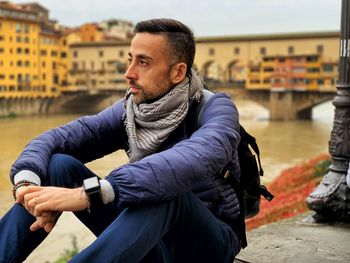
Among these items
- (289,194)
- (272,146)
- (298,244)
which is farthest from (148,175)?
(272,146)

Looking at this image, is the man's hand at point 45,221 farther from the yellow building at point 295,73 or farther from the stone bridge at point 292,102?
the yellow building at point 295,73

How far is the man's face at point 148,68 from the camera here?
1455 mm

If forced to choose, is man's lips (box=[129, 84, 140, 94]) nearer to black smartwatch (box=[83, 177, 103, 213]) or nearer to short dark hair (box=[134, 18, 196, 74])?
short dark hair (box=[134, 18, 196, 74])

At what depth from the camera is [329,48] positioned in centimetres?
3238

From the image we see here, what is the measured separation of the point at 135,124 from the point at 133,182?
0.36 metres

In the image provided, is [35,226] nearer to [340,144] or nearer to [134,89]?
[134,89]

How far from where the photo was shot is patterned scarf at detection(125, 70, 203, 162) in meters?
1.44

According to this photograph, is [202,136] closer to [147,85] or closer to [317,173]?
[147,85]

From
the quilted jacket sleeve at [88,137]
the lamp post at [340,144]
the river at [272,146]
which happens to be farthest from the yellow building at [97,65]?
the quilted jacket sleeve at [88,137]

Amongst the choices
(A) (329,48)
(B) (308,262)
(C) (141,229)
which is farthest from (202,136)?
(A) (329,48)

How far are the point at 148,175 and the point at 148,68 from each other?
0.39 m

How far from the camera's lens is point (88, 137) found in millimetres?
1624

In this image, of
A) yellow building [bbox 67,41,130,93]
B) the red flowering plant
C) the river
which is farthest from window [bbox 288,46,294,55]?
the red flowering plant

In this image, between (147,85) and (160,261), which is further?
(147,85)
